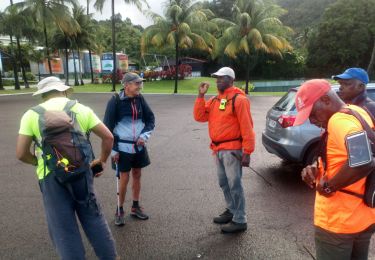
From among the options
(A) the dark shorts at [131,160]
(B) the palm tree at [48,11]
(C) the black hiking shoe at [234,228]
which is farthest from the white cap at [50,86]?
(B) the palm tree at [48,11]

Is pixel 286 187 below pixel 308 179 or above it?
below

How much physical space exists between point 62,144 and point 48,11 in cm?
3217

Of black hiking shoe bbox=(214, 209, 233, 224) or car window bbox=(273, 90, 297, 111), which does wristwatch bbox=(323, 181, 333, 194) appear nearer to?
black hiking shoe bbox=(214, 209, 233, 224)

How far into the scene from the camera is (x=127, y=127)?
13.8 feet

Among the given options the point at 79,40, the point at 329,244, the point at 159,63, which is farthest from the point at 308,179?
the point at 159,63

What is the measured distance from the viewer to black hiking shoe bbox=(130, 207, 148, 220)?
4.49m

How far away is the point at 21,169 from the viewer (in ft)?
22.1

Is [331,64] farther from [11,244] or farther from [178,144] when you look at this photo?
[11,244]

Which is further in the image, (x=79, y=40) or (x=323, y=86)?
(x=79, y=40)

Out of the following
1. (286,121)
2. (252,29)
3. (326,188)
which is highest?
(252,29)

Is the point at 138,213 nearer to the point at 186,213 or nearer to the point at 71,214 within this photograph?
the point at 186,213

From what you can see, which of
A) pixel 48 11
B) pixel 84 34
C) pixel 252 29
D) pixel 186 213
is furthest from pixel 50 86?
pixel 84 34

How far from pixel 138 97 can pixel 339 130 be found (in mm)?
2780

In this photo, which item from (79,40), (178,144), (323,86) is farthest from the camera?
(79,40)
